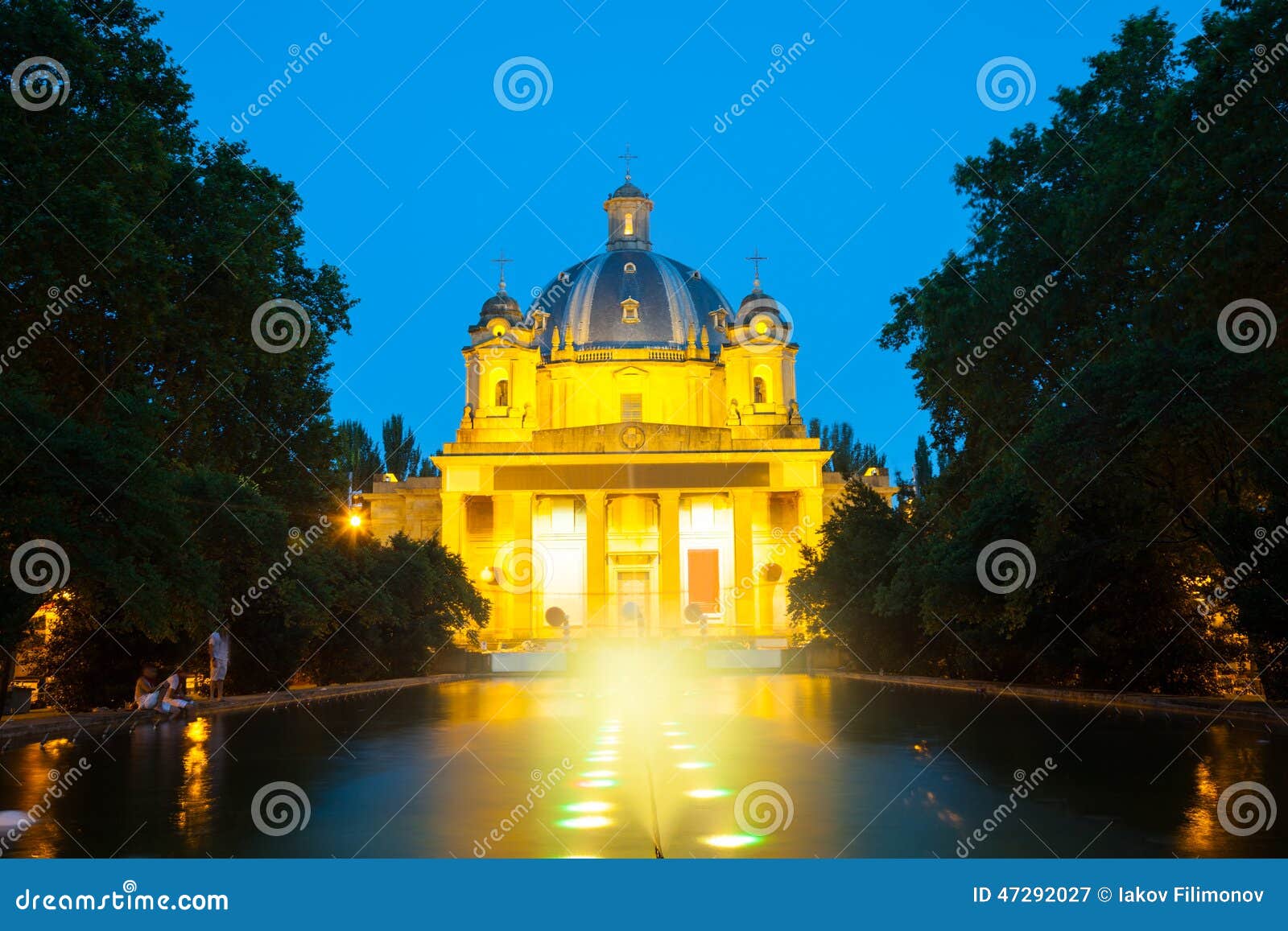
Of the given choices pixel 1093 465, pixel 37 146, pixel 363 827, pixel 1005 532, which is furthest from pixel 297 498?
pixel 363 827

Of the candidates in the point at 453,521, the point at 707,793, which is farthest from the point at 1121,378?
the point at 453,521

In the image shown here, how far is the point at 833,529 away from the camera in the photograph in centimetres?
4397

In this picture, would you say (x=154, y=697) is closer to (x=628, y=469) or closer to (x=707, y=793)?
(x=707, y=793)

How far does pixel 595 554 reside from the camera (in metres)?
74.8

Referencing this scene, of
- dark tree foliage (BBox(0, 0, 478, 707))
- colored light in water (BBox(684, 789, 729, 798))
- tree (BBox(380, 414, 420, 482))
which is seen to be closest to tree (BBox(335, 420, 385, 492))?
tree (BBox(380, 414, 420, 482))

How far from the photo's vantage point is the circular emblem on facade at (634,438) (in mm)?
74625

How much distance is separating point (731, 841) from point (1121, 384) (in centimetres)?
1412

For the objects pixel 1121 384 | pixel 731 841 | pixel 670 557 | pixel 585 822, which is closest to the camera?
pixel 731 841

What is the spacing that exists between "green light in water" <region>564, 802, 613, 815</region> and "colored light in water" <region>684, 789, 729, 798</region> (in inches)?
35.8

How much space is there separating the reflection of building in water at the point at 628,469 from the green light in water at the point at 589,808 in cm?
5430

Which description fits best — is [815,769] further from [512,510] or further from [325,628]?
[512,510]

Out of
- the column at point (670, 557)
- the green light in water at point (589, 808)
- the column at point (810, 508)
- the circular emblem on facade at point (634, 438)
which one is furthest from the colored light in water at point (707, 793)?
the column at point (810, 508)

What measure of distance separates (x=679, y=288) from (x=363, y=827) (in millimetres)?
78466

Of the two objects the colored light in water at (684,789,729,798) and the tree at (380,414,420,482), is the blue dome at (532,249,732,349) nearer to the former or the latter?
the tree at (380,414,420,482)
